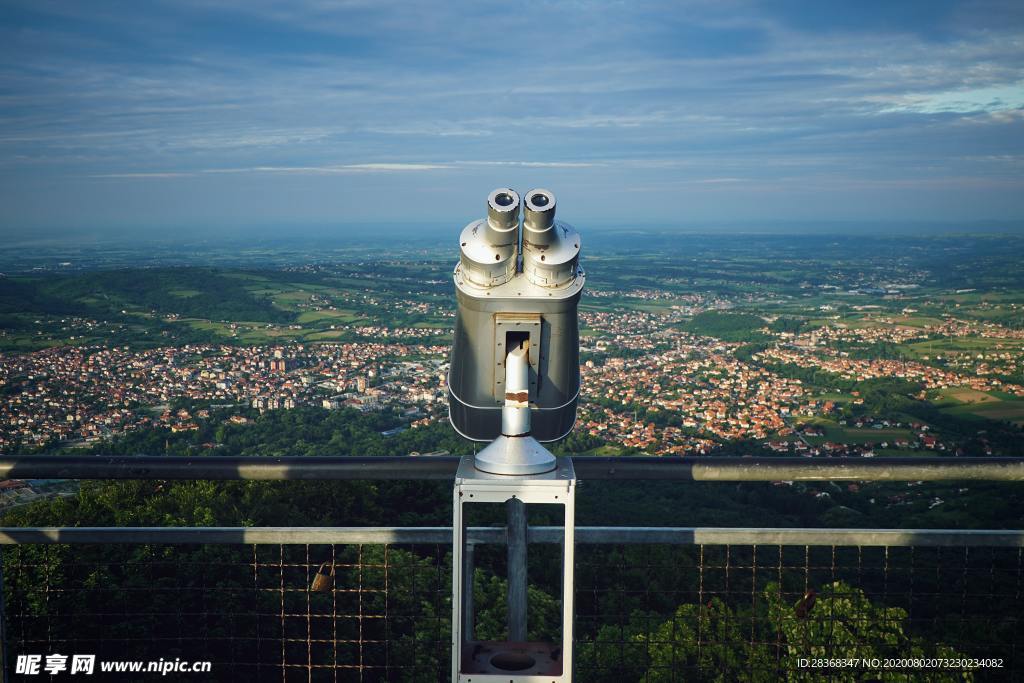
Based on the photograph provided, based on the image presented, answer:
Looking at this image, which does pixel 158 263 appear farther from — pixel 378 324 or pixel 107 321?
pixel 378 324

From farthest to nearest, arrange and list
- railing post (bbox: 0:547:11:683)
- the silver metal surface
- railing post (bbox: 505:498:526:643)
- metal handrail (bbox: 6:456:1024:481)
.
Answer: railing post (bbox: 0:547:11:683) < metal handrail (bbox: 6:456:1024:481) < railing post (bbox: 505:498:526:643) < the silver metal surface

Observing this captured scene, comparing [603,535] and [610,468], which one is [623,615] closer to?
[603,535]

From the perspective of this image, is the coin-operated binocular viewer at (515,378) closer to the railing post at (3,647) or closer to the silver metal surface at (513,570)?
the silver metal surface at (513,570)

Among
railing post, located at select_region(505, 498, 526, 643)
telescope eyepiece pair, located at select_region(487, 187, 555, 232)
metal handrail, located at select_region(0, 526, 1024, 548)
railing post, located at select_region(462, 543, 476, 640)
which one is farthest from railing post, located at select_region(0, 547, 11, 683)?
telescope eyepiece pair, located at select_region(487, 187, 555, 232)

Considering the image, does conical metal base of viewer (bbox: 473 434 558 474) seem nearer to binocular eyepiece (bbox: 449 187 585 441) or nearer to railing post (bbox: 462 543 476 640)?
binocular eyepiece (bbox: 449 187 585 441)

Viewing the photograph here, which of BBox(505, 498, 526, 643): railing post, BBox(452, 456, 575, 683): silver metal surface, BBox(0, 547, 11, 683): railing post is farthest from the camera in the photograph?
BBox(0, 547, 11, 683): railing post

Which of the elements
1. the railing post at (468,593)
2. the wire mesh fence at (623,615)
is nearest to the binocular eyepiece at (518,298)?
the railing post at (468,593)

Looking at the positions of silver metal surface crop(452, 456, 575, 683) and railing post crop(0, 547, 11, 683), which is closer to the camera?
silver metal surface crop(452, 456, 575, 683)
